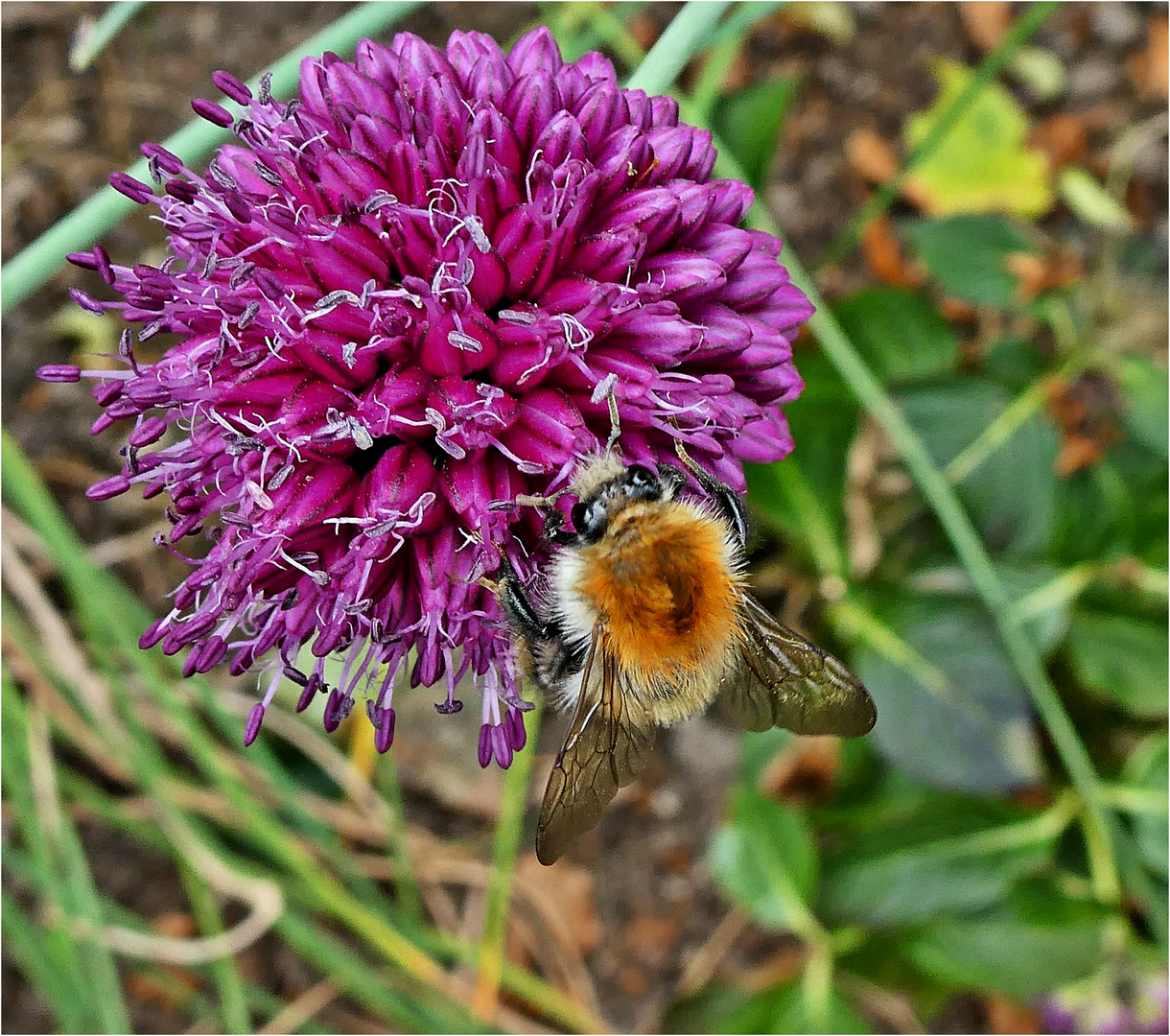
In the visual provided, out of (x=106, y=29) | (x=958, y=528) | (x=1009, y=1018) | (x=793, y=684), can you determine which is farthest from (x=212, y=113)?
(x=1009, y=1018)

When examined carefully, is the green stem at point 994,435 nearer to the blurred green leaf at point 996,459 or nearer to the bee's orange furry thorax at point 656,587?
the blurred green leaf at point 996,459

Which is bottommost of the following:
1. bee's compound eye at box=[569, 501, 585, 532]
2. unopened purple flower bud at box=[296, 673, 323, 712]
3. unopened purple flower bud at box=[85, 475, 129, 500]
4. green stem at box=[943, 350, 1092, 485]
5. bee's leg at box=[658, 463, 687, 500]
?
green stem at box=[943, 350, 1092, 485]

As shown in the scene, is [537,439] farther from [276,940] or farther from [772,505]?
[276,940]

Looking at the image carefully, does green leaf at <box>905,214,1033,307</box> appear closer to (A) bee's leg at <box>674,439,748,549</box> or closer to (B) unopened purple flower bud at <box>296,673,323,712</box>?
(A) bee's leg at <box>674,439,748,549</box>

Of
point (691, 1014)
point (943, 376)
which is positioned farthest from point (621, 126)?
point (691, 1014)

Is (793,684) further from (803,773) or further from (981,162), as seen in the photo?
(981,162)

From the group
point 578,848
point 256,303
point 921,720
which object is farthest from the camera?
point 578,848

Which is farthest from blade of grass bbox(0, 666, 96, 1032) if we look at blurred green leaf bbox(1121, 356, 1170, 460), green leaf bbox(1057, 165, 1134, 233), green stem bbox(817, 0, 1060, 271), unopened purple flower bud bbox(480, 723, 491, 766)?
green leaf bbox(1057, 165, 1134, 233)

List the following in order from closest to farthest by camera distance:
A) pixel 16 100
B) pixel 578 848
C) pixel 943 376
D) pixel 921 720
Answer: pixel 921 720, pixel 943 376, pixel 16 100, pixel 578 848
